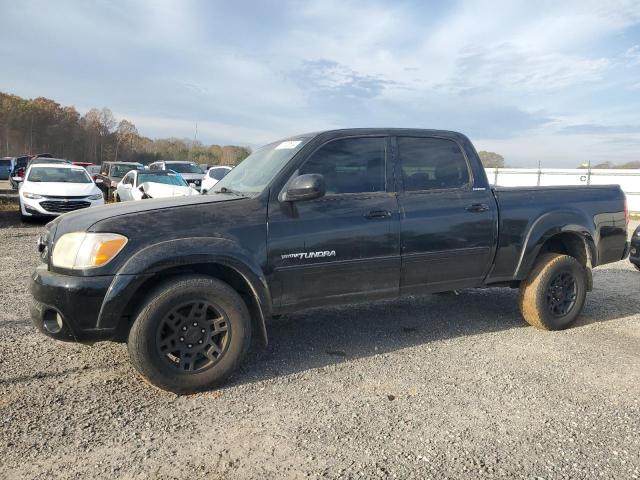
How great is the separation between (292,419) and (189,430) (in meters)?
0.63

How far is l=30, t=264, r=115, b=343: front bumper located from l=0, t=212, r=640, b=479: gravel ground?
1.47 ft

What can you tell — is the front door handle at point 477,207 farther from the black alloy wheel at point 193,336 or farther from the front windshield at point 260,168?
the black alloy wheel at point 193,336

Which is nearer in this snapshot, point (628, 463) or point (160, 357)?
point (628, 463)

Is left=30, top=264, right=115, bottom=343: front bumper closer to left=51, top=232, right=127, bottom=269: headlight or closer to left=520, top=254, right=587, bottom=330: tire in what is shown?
left=51, top=232, right=127, bottom=269: headlight

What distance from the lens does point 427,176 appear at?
14.1 feet

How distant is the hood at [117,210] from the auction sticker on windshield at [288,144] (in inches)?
25.3

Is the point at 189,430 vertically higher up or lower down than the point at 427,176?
lower down

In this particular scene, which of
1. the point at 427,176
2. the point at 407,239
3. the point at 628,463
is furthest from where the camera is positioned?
the point at 427,176

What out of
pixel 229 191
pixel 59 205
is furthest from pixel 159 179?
pixel 229 191

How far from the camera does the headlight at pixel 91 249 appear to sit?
309cm

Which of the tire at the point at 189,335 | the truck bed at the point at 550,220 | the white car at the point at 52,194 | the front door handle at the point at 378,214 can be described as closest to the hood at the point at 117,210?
the tire at the point at 189,335

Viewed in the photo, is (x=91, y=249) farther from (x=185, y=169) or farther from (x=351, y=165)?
(x=185, y=169)

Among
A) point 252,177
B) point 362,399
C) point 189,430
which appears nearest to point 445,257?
point 362,399

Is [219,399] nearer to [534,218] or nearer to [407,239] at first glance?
[407,239]
